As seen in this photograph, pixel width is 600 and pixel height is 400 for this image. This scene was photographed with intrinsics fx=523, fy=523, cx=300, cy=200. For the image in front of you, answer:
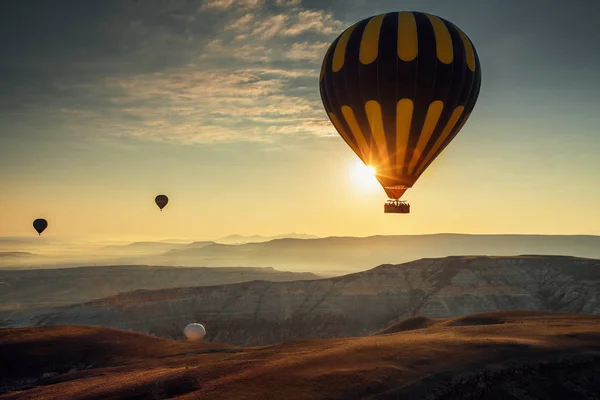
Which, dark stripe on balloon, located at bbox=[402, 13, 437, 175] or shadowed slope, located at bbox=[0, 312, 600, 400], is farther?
Answer: dark stripe on balloon, located at bbox=[402, 13, 437, 175]

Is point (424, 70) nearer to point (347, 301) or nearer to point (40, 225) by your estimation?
point (40, 225)

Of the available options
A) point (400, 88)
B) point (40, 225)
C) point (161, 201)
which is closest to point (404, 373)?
point (400, 88)

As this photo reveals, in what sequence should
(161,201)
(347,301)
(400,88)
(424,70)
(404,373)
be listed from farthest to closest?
(347,301) → (161,201) → (400,88) → (424,70) → (404,373)

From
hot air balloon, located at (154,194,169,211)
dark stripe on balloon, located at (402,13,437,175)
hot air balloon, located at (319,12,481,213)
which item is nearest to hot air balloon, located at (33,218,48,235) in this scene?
hot air balloon, located at (154,194,169,211)

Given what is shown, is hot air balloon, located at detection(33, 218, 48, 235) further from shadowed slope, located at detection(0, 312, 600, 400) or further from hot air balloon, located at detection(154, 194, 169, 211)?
shadowed slope, located at detection(0, 312, 600, 400)

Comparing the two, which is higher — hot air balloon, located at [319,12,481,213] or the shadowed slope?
hot air balloon, located at [319,12,481,213]

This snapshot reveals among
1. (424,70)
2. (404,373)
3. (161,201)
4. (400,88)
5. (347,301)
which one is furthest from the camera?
(347,301)

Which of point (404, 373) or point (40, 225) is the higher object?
point (40, 225)

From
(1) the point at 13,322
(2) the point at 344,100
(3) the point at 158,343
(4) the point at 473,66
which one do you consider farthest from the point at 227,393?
(1) the point at 13,322
